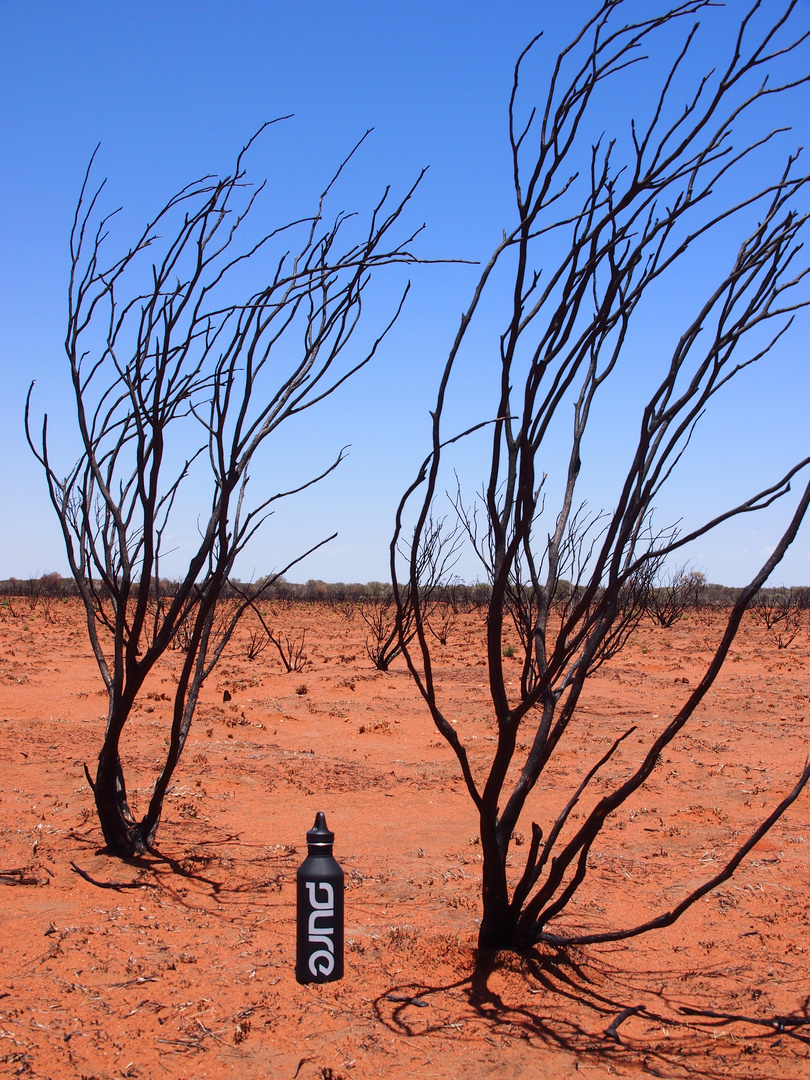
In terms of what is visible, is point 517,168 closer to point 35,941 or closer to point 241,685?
point 35,941

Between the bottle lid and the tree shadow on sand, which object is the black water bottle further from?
the tree shadow on sand

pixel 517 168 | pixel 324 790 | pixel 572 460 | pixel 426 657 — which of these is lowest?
pixel 324 790

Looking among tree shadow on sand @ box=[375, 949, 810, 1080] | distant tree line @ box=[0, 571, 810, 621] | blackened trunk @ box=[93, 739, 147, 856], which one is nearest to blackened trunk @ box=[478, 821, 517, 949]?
tree shadow on sand @ box=[375, 949, 810, 1080]

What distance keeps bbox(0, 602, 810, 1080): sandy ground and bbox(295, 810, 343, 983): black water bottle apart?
12 cm

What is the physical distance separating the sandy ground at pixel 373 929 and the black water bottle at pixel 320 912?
124 millimetres

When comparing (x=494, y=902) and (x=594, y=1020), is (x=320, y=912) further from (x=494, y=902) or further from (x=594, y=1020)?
(x=594, y=1020)

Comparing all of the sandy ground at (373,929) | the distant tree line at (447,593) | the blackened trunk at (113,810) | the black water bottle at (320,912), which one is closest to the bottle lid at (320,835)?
the black water bottle at (320,912)

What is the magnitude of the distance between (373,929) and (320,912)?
2.83 feet

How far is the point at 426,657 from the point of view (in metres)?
2.59

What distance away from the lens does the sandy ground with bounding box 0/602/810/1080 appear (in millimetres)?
2154

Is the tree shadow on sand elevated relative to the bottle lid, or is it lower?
lower

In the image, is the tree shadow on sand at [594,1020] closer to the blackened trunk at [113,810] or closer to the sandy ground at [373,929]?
the sandy ground at [373,929]

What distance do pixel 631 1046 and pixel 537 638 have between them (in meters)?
1.32

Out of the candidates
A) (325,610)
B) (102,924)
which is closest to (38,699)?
(102,924)
